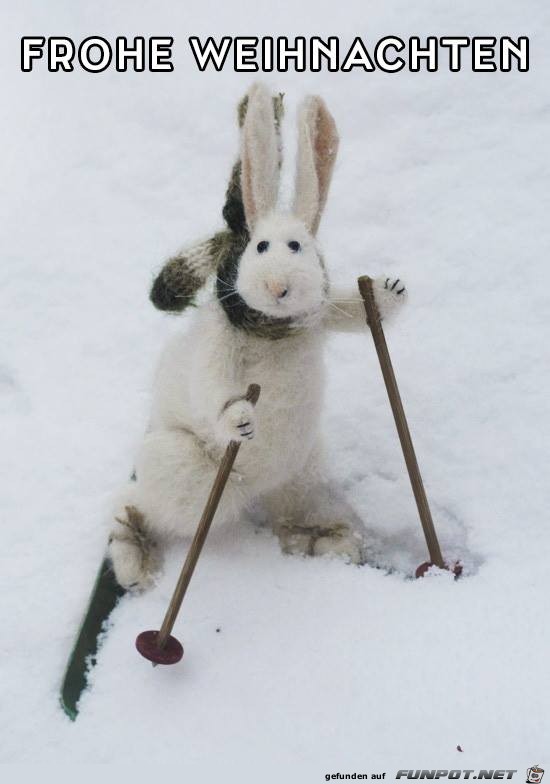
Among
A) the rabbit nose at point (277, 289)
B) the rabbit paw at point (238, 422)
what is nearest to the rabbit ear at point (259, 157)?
the rabbit nose at point (277, 289)

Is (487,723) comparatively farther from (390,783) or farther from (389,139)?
(389,139)

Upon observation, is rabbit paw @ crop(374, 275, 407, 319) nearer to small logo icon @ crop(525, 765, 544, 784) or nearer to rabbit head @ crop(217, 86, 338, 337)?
rabbit head @ crop(217, 86, 338, 337)

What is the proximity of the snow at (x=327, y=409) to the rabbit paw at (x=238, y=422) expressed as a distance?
27 cm

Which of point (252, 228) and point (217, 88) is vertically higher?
point (217, 88)

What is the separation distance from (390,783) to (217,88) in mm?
1515

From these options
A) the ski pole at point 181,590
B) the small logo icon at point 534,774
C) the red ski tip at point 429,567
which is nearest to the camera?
the small logo icon at point 534,774

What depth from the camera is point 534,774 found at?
89 cm

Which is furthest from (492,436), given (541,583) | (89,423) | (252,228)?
(89,423)

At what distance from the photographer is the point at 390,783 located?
914mm

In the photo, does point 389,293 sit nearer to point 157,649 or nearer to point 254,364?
point 254,364

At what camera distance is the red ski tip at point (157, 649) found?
99 centimetres

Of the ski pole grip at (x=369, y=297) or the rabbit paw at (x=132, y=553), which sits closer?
the ski pole grip at (x=369, y=297)

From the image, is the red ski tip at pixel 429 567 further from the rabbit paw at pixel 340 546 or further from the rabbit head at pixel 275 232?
the rabbit head at pixel 275 232

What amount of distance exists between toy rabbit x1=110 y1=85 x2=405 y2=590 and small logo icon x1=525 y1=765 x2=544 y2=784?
350 millimetres
